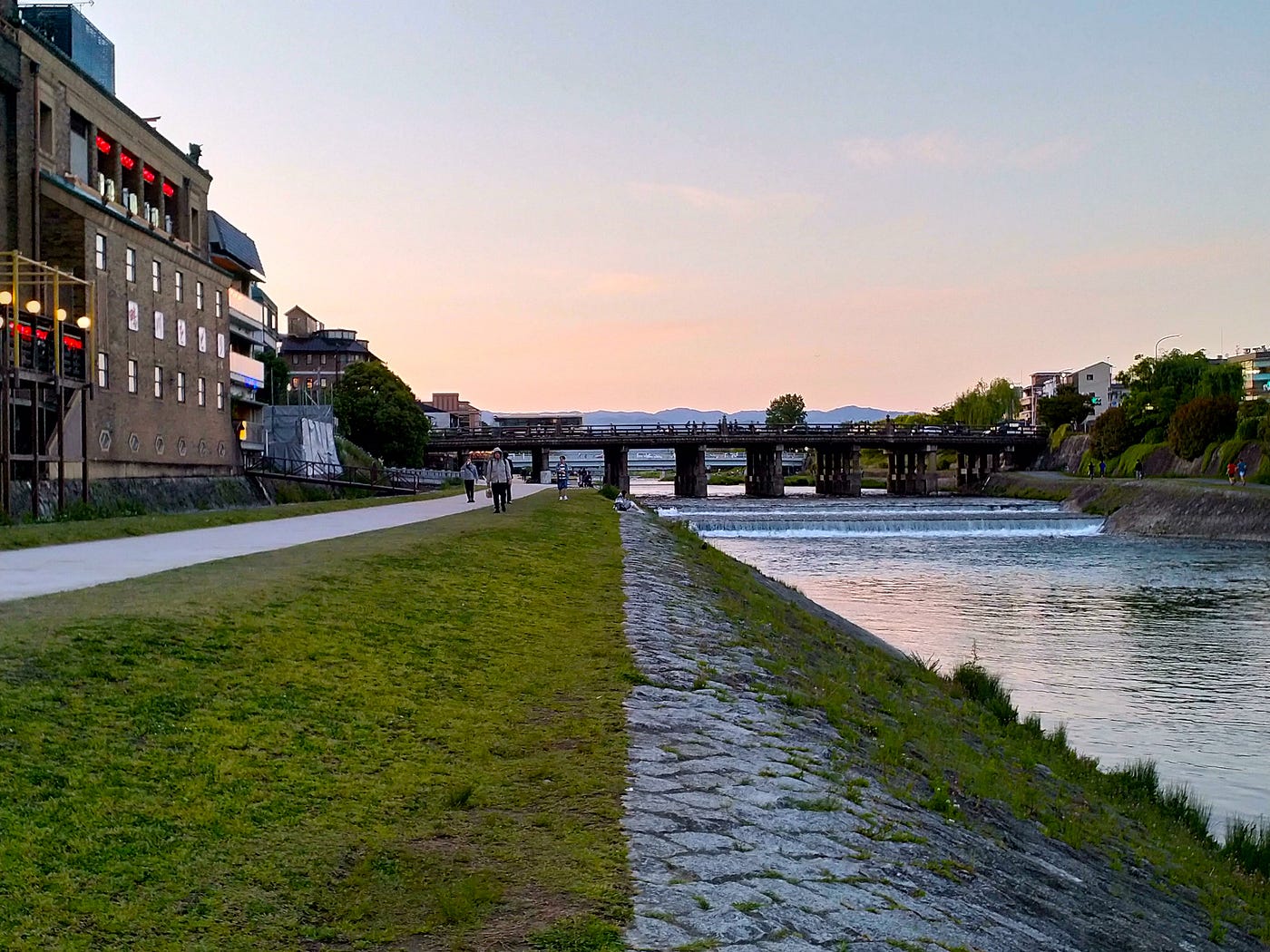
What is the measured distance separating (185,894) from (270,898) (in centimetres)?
41

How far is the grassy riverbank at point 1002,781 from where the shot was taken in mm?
9422

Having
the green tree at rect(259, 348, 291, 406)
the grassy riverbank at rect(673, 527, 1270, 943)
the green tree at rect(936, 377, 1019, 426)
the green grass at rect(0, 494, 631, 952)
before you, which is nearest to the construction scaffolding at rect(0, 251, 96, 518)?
the green grass at rect(0, 494, 631, 952)

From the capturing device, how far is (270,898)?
18.1 ft

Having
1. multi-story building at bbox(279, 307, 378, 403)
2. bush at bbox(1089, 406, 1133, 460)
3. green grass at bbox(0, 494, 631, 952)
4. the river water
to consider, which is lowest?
the river water

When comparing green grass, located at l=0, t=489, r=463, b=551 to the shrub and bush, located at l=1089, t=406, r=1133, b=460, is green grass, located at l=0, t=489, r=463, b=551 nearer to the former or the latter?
the shrub

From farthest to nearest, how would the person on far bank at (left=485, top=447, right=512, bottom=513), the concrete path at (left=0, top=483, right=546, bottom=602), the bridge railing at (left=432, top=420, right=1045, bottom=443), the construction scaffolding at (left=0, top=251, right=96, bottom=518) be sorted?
the bridge railing at (left=432, top=420, right=1045, bottom=443)
the person on far bank at (left=485, top=447, right=512, bottom=513)
the construction scaffolding at (left=0, top=251, right=96, bottom=518)
the concrete path at (left=0, top=483, right=546, bottom=602)

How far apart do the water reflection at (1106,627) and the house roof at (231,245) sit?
43.9 metres

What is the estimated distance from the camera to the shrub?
1634 cm

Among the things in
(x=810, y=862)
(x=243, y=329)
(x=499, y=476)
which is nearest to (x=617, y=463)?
(x=243, y=329)

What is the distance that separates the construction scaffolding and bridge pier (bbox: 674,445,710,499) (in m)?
85.8

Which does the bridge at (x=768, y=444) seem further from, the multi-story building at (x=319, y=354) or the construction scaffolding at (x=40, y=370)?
the construction scaffolding at (x=40, y=370)

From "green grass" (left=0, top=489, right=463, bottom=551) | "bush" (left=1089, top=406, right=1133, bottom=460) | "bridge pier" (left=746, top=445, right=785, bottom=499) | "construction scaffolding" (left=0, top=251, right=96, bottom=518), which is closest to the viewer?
"green grass" (left=0, top=489, right=463, bottom=551)

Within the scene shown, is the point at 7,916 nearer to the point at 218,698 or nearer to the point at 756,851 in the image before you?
the point at 218,698

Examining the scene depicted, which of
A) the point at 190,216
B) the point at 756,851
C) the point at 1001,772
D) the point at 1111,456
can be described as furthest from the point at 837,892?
the point at 1111,456
